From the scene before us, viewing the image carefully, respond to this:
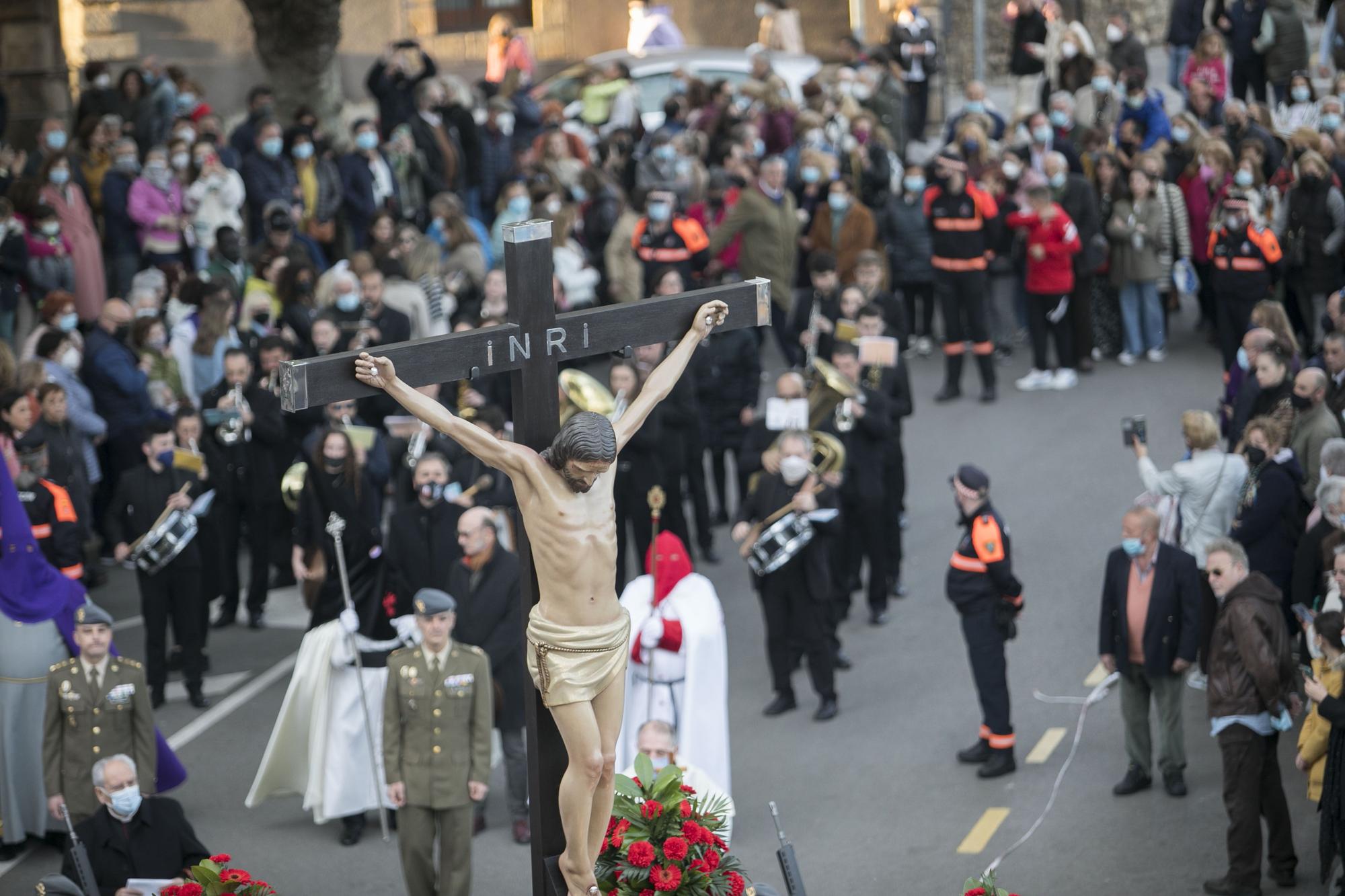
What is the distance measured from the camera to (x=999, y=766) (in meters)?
11.1

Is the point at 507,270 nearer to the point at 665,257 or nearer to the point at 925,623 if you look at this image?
the point at 925,623

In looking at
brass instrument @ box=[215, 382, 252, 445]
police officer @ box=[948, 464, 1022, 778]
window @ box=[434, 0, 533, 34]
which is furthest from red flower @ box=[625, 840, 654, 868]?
window @ box=[434, 0, 533, 34]

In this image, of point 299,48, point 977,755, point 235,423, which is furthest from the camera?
point 299,48

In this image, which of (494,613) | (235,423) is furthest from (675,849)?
(235,423)

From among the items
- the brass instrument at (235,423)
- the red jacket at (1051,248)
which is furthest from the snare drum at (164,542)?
the red jacket at (1051,248)

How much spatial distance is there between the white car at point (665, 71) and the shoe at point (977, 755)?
13.6m

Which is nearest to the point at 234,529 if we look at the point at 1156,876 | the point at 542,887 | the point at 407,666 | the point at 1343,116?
the point at 407,666

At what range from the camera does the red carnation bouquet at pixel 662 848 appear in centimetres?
618

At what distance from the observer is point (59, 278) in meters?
15.6

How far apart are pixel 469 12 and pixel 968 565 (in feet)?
63.4

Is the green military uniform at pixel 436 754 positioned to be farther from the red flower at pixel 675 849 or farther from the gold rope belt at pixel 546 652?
the gold rope belt at pixel 546 652

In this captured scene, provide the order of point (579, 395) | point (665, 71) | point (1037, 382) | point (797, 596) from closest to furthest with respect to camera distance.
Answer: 1. point (797, 596)
2. point (579, 395)
3. point (1037, 382)
4. point (665, 71)

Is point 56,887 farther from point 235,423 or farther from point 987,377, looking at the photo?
point 987,377

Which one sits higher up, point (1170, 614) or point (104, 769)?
point (1170, 614)
